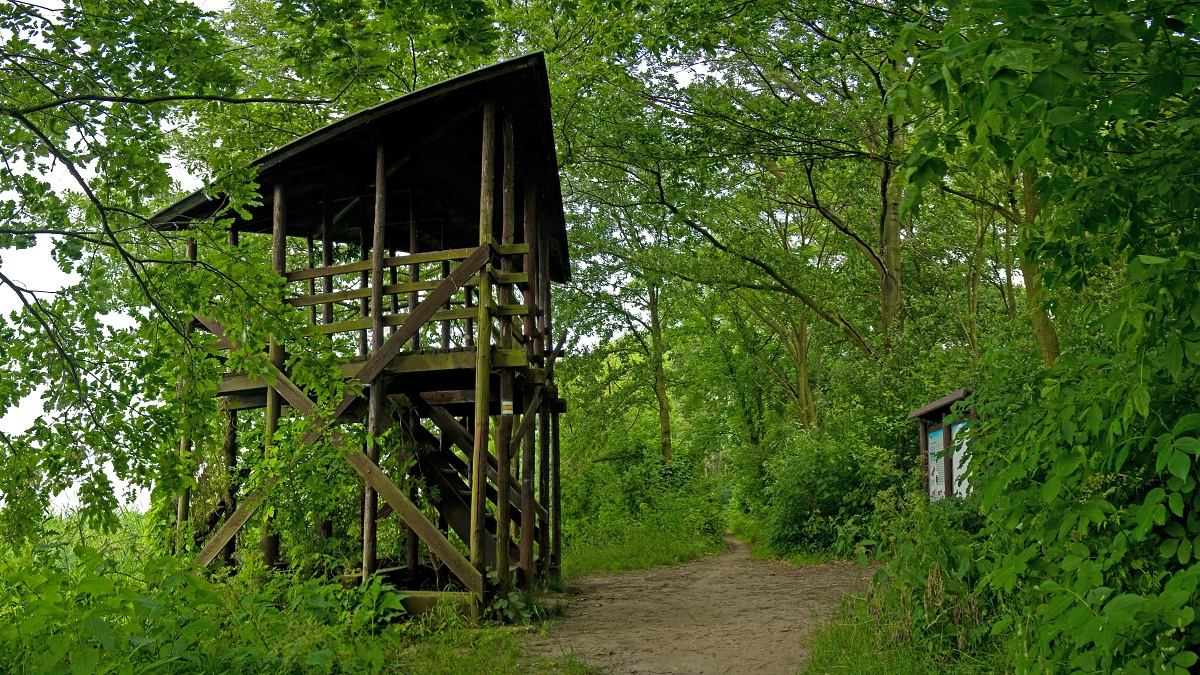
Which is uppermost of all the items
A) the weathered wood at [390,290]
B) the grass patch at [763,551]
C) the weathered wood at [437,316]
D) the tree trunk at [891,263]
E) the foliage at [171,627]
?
the tree trunk at [891,263]

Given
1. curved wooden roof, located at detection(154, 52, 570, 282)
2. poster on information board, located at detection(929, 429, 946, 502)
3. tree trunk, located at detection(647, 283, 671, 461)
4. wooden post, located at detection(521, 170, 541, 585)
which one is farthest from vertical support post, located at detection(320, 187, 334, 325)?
tree trunk, located at detection(647, 283, 671, 461)

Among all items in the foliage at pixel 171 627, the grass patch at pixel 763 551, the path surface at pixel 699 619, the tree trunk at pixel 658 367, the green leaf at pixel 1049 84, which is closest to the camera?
the green leaf at pixel 1049 84

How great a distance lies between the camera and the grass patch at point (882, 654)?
6105 mm

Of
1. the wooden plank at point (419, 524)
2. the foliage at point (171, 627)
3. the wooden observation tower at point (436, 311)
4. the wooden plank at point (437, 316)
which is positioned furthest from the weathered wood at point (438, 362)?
the foliage at point (171, 627)

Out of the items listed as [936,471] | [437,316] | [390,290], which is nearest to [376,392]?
[437,316]

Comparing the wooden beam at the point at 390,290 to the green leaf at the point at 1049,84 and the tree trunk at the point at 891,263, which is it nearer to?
the green leaf at the point at 1049,84

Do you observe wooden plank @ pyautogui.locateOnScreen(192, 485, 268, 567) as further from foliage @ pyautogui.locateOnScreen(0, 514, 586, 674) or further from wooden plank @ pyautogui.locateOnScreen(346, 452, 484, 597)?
foliage @ pyautogui.locateOnScreen(0, 514, 586, 674)

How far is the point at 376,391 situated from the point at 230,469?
106 inches

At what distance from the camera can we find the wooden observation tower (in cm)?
947

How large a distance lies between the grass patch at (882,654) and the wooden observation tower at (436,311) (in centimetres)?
356

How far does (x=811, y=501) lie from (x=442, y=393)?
8398 millimetres

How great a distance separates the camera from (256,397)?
11.6 m

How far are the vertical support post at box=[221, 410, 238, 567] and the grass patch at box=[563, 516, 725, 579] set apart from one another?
5.57 metres

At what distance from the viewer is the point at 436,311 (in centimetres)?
963
